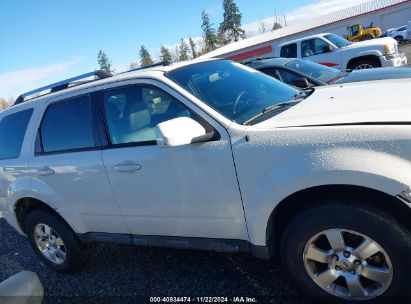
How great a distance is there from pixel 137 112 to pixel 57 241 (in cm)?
186

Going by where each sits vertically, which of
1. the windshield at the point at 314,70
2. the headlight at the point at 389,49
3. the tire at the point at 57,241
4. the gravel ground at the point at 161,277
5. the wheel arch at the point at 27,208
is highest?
the windshield at the point at 314,70

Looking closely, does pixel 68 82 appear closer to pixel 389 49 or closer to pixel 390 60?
pixel 390 60

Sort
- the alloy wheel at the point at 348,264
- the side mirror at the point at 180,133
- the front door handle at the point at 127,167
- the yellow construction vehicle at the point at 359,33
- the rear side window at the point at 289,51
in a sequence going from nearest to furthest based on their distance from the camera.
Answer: the alloy wheel at the point at 348,264
the side mirror at the point at 180,133
the front door handle at the point at 127,167
the rear side window at the point at 289,51
the yellow construction vehicle at the point at 359,33

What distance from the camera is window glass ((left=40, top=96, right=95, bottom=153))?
3512 mm

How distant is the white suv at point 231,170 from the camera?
7.42 feet

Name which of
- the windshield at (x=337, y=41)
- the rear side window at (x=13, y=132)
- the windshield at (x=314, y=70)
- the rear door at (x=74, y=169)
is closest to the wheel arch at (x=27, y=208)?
the rear door at (x=74, y=169)

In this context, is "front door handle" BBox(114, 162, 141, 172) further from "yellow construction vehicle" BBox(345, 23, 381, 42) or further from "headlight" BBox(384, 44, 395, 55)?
"yellow construction vehicle" BBox(345, 23, 381, 42)

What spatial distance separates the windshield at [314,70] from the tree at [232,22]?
77.3 metres

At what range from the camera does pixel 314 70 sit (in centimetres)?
785

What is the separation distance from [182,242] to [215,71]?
155 centimetres

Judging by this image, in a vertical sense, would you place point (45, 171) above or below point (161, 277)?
above

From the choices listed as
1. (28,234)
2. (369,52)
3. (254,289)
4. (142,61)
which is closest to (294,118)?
(254,289)

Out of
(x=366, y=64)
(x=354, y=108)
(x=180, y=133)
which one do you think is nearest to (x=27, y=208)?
(x=180, y=133)

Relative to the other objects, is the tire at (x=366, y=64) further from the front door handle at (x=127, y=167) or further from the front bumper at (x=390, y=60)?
the front door handle at (x=127, y=167)
